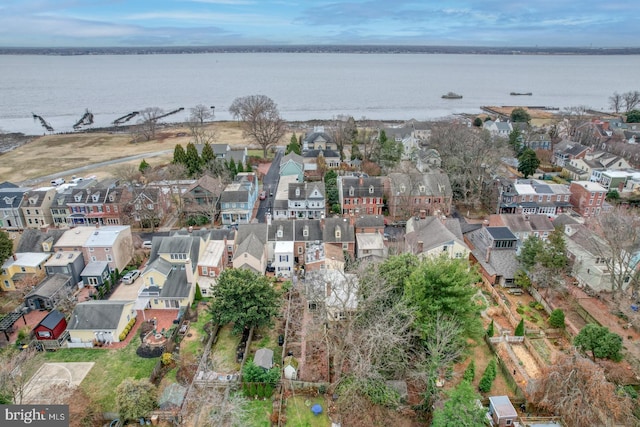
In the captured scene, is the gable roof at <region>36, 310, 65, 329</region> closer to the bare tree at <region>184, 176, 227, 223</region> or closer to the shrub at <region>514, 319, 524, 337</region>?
the bare tree at <region>184, 176, 227, 223</region>

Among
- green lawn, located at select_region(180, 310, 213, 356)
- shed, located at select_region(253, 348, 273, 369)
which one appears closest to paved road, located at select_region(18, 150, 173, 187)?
green lawn, located at select_region(180, 310, 213, 356)

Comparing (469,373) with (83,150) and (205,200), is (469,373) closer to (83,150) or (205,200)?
(205,200)

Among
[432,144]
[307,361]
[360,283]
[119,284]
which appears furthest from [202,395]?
[432,144]

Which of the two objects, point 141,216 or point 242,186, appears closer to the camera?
point 141,216

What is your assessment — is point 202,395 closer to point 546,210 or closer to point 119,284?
point 119,284

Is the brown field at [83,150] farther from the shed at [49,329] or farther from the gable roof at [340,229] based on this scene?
the gable roof at [340,229]

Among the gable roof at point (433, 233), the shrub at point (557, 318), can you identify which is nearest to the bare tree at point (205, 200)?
the gable roof at point (433, 233)
